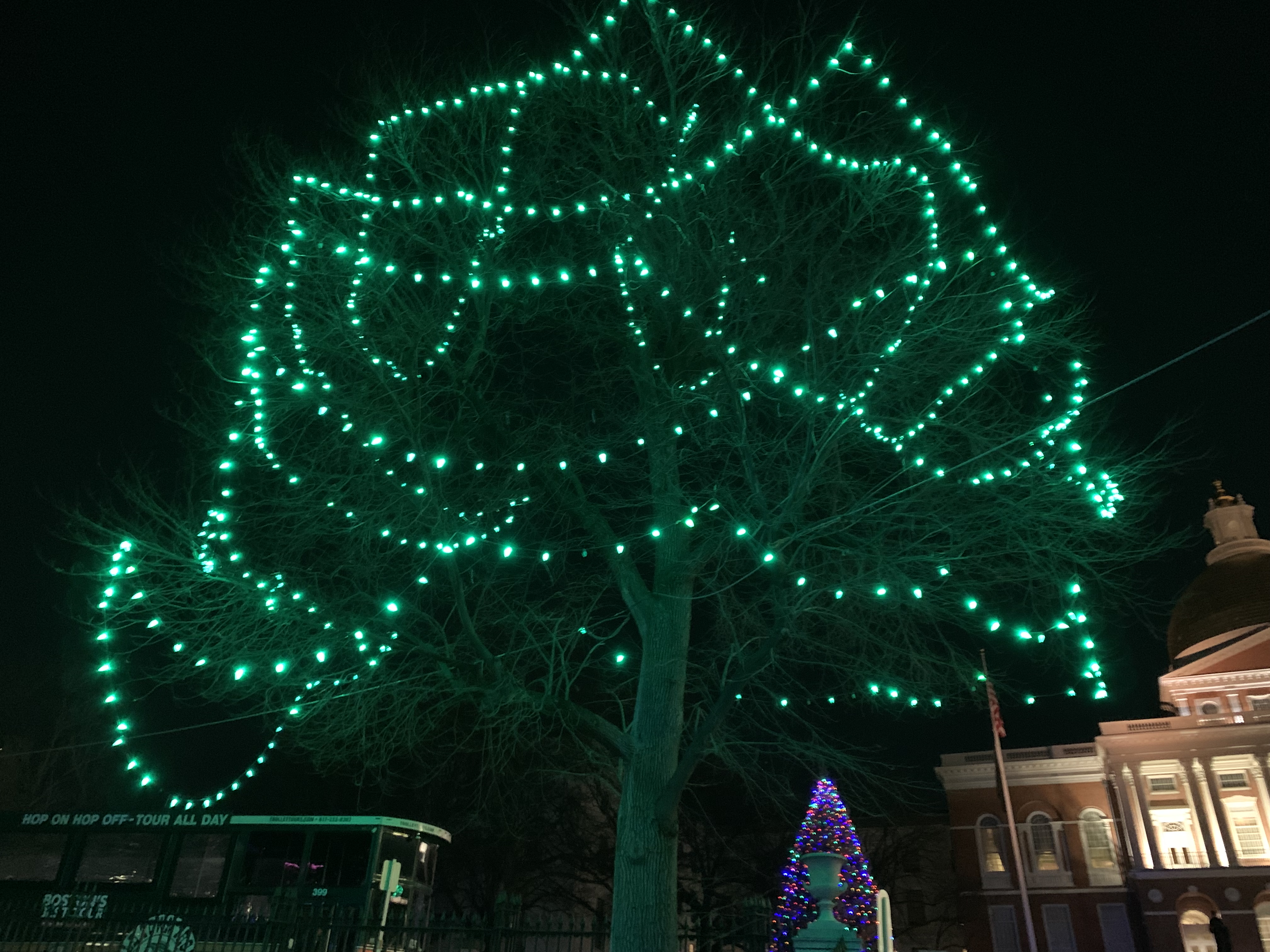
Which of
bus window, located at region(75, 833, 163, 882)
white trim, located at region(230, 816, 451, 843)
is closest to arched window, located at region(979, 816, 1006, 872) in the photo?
white trim, located at region(230, 816, 451, 843)

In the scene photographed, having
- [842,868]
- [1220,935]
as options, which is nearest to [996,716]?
[842,868]

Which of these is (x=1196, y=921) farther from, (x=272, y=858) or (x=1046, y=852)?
(x=272, y=858)

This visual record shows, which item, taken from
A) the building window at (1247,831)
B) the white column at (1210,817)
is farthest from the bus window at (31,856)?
the building window at (1247,831)

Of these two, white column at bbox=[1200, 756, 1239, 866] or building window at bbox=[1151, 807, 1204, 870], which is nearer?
white column at bbox=[1200, 756, 1239, 866]

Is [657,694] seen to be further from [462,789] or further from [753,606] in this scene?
[462,789]

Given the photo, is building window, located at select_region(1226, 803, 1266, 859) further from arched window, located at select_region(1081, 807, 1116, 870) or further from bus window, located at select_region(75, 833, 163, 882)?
bus window, located at select_region(75, 833, 163, 882)

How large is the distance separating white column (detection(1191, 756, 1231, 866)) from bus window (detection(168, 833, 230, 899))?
3589 cm

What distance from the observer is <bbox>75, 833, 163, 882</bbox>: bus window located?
15422 millimetres

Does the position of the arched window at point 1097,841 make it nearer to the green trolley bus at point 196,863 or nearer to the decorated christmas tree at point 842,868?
the decorated christmas tree at point 842,868

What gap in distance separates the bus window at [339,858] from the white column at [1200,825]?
3334 centimetres

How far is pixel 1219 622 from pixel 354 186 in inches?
1790

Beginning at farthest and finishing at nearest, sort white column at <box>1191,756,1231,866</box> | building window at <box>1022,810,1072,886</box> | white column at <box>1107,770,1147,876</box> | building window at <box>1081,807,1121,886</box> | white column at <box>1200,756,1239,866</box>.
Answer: building window at <box>1022,810,1072,886</box>, building window at <box>1081,807,1121,886</box>, white column at <box>1107,770,1147,876</box>, white column at <box>1191,756,1231,866</box>, white column at <box>1200,756,1239,866</box>

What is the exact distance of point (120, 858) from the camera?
15.6m

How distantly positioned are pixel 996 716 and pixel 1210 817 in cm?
1752
